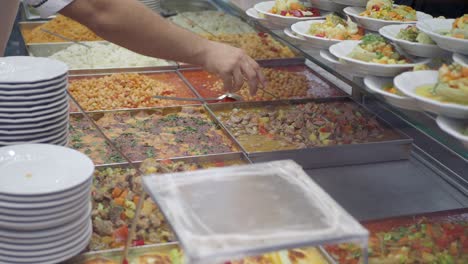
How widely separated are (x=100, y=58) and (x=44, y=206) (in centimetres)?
246

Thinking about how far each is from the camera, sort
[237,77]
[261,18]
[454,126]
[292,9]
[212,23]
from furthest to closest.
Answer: [212,23] → [261,18] → [292,9] → [237,77] → [454,126]

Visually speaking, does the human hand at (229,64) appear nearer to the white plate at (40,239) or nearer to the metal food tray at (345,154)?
the metal food tray at (345,154)

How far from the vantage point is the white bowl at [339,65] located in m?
1.87

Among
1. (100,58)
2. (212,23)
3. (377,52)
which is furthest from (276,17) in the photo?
(212,23)

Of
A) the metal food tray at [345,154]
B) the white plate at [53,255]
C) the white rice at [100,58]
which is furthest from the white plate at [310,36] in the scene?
the white rice at [100,58]

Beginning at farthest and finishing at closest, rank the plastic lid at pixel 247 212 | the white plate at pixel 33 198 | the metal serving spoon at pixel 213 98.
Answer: the metal serving spoon at pixel 213 98
the white plate at pixel 33 198
the plastic lid at pixel 247 212

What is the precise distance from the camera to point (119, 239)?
192cm

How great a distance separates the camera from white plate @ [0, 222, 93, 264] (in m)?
1.60

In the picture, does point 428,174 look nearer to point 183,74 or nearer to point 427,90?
point 427,90

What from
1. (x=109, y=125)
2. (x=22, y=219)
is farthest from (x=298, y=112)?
(x=22, y=219)

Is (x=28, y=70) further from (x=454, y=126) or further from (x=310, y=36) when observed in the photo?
(x=454, y=126)

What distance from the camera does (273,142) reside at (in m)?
2.69

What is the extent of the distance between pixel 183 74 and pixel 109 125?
94 centimetres

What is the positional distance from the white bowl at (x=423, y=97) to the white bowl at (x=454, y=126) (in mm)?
17
